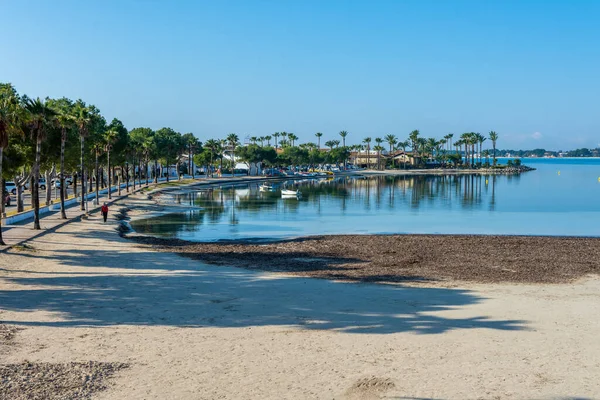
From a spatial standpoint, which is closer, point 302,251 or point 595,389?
point 595,389

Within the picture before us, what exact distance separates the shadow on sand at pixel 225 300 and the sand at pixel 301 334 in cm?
7

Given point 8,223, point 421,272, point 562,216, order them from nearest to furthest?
1. point 421,272
2. point 8,223
3. point 562,216

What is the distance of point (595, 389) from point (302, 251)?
26483mm

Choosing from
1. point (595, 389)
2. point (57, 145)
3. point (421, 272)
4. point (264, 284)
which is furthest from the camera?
point (57, 145)

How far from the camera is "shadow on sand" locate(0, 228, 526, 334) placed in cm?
2053

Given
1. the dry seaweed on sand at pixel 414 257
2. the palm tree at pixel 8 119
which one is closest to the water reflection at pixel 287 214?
the dry seaweed on sand at pixel 414 257

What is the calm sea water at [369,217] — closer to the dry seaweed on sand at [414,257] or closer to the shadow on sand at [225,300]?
the dry seaweed on sand at [414,257]

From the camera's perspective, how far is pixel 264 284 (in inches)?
1086

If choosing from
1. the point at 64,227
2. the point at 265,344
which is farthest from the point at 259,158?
the point at 265,344

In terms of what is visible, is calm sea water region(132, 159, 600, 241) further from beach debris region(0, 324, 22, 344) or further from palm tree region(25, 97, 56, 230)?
beach debris region(0, 324, 22, 344)

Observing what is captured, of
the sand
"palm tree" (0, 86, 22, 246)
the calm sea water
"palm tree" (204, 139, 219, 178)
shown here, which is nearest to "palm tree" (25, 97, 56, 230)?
"palm tree" (0, 86, 22, 246)

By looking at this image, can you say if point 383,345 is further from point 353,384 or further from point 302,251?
point 302,251

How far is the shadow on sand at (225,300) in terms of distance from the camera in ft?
67.4

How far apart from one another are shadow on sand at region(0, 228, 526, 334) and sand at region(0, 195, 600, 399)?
75 millimetres
